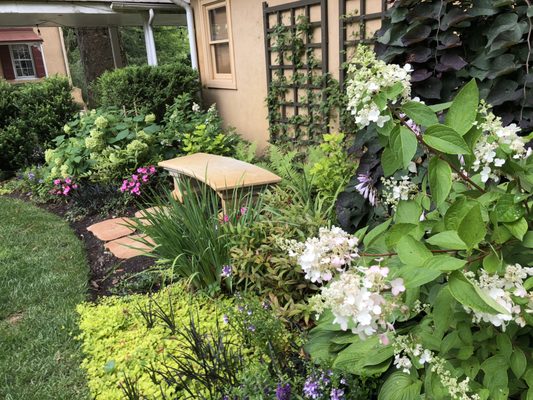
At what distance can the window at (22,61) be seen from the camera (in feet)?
59.1

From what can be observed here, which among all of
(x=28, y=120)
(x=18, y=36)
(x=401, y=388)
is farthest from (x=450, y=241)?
(x=18, y=36)

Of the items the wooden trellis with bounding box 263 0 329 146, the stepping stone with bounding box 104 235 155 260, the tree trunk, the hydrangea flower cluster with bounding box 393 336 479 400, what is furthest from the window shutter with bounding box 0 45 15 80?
the hydrangea flower cluster with bounding box 393 336 479 400

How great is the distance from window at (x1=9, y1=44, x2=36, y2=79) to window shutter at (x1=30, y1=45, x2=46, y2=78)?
174 mm

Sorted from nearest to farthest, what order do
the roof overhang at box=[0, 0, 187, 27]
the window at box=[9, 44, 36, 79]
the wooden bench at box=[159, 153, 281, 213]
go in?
the wooden bench at box=[159, 153, 281, 213], the roof overhang at box=[0, 0, 187, 27], the window at box=[9, 44, 36, 79]

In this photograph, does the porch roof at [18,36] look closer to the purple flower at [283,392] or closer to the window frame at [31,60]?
the window frame at [31,60]

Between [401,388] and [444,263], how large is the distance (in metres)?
0.70

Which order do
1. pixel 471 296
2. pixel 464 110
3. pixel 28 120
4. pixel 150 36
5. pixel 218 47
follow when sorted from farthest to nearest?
pixel 150 36
pixel 28 120
pixel 218 47
pixel 464 110
pixel 471 296

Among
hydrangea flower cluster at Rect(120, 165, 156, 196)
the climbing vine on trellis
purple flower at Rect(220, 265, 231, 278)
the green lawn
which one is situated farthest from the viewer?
hydrangea flower cluster at Rect(120, 165, 156, 196)

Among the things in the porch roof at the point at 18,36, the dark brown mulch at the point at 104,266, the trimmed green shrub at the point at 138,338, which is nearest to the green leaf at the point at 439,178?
the trimmed green shrub at the point at 138,338

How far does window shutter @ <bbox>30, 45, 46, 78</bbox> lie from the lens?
18.1 meters

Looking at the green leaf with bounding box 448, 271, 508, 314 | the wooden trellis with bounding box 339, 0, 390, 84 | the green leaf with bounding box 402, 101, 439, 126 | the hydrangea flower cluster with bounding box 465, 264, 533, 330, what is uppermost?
the wooden trellis with bounding box 339, 0, 390, 84

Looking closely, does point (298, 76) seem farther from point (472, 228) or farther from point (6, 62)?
point (6, 62)

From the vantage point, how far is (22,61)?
18.3 metres

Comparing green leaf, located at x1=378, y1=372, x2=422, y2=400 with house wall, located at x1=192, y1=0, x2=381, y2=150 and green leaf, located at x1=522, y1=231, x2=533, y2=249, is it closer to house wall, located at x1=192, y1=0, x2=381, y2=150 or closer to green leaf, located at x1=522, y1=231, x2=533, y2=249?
green leaf, located at x1=522, y1=231, x2=533, y2=249
